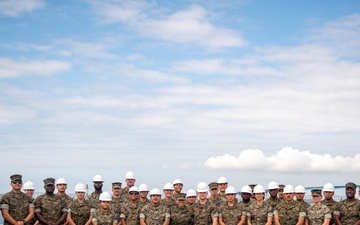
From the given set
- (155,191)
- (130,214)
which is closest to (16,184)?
(130,214)

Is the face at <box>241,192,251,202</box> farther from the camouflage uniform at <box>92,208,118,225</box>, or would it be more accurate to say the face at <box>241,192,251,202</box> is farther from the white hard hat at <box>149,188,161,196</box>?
the camouflage uniform at <box>92,208,118,225</box>

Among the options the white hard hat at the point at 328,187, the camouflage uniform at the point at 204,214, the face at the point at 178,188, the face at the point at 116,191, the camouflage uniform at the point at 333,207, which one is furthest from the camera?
the face at the point at 116,191

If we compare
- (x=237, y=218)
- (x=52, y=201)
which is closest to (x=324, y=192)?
(x=237, y=218)

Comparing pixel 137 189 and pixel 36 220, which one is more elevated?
pixel 137 189

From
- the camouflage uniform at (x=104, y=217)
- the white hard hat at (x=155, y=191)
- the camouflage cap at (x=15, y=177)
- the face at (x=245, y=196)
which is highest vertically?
the camouflage cap at (x=15, y=177)

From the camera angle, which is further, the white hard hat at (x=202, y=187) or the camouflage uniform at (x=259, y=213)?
the white hard hat at (x=202, y=187)

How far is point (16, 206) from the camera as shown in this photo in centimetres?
1588

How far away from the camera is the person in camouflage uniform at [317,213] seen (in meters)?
15.9

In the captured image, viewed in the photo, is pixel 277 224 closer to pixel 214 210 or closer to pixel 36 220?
pixel 214 210

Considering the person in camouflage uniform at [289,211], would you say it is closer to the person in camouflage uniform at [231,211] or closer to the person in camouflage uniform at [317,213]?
the person in camouflage uniform at [317,213]

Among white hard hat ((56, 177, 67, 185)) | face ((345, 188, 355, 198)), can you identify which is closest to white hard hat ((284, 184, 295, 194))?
face ((345, 188, 355, 198))

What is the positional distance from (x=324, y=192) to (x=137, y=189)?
6968 mm

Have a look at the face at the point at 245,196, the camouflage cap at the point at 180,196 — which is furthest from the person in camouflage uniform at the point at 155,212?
the face at the point at 245,196

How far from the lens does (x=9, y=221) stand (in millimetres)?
15781
